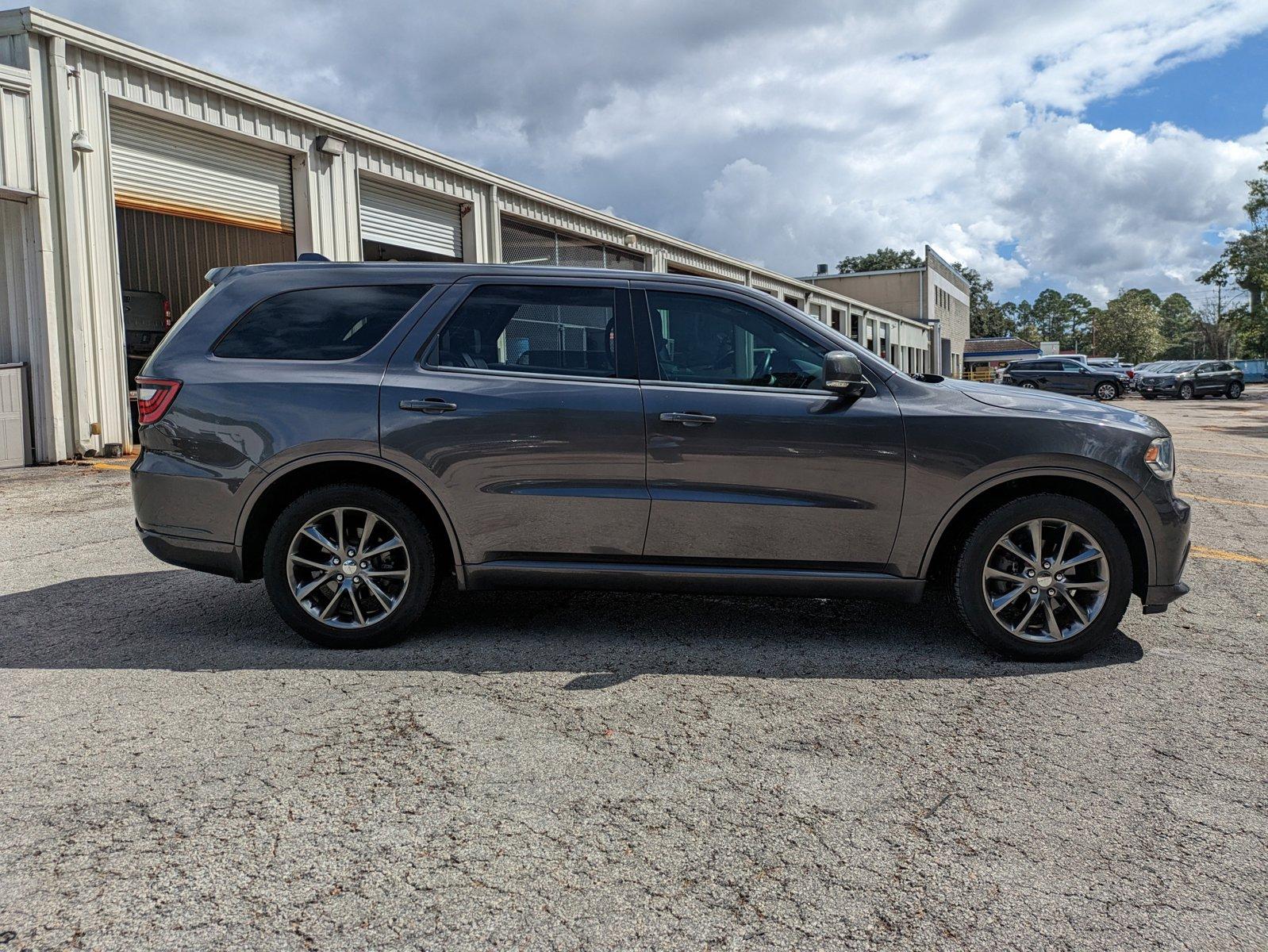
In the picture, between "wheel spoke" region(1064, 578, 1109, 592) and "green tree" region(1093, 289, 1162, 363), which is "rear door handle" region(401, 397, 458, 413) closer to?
"wheel spoke" region(1064, 578, 1109, 592)

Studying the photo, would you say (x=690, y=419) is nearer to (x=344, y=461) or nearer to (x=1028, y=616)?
(x=344, y=461)

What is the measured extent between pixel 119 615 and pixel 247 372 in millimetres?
1698

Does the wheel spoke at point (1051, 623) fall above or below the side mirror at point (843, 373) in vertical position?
below

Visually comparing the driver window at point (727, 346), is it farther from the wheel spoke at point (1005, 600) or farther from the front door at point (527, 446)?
the wheel spoke at point (1005, 600)

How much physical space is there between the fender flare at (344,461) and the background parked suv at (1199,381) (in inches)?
1559

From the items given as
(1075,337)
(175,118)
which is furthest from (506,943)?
(1075,337)

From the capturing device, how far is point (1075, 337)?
158 meters

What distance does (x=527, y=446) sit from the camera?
165 inches

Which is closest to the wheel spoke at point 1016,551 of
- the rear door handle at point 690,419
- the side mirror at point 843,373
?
the side mirror at point 843,373

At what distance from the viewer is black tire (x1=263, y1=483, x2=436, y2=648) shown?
4.22 meters

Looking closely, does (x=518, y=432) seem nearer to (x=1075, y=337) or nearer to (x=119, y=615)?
(x=119, y=615)

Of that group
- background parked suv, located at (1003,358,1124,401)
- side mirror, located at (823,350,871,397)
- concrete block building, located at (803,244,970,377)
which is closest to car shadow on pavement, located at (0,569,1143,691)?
side mirror, located at (823,350,871,397)

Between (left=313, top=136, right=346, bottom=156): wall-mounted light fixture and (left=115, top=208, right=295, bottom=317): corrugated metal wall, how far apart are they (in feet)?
6.20

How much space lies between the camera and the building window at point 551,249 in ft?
59.1
